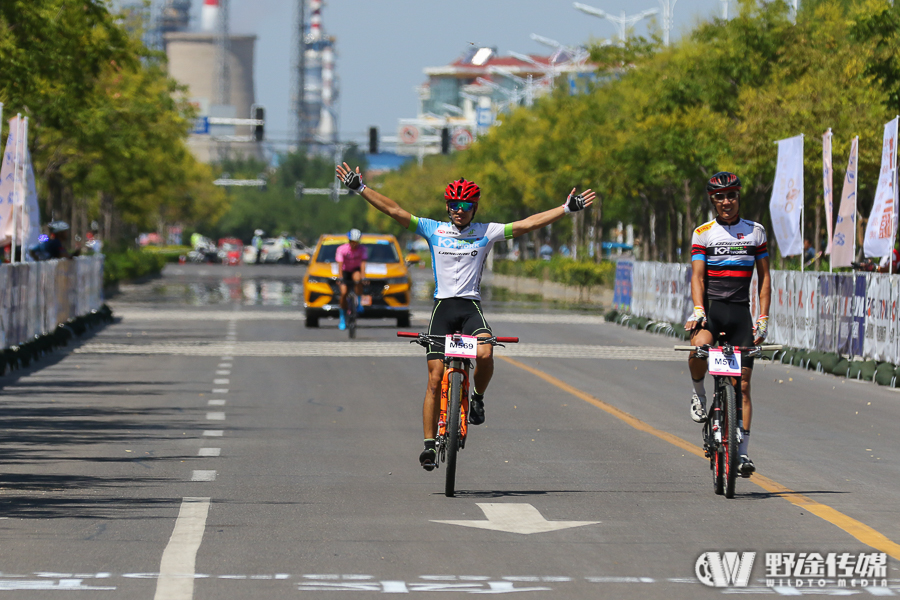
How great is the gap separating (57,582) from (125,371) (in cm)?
1404

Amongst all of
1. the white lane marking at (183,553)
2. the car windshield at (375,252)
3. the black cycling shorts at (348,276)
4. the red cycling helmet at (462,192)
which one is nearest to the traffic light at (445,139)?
the car windshield at (375,252)

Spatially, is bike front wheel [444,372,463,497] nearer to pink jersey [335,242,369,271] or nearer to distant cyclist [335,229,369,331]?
distant cyclist [335,229,369,331]

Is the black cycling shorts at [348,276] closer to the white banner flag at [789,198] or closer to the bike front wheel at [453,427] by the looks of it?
the white banner flag at [789,198]

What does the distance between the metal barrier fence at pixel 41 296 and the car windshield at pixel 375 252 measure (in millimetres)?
4762

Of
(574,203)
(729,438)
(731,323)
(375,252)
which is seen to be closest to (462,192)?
(574,203)

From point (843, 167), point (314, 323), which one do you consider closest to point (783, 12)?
point (843, 167)

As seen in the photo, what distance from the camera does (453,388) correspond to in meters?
10.2

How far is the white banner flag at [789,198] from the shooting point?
86.3 ft

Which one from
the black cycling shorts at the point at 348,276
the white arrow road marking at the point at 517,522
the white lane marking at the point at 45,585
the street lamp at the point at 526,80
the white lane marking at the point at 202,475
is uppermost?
the street lamp at the point at 526,80

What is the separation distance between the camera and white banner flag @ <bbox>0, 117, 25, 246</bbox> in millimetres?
25109

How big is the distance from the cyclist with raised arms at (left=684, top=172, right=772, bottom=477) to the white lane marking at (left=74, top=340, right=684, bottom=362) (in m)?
13.6

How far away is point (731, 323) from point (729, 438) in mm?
868

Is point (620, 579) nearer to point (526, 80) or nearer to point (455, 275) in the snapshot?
point (455, 275)

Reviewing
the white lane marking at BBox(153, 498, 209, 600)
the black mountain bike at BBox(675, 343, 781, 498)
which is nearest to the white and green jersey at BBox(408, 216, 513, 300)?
the black mountain bike at BBox(675, 343, 781, 498)
